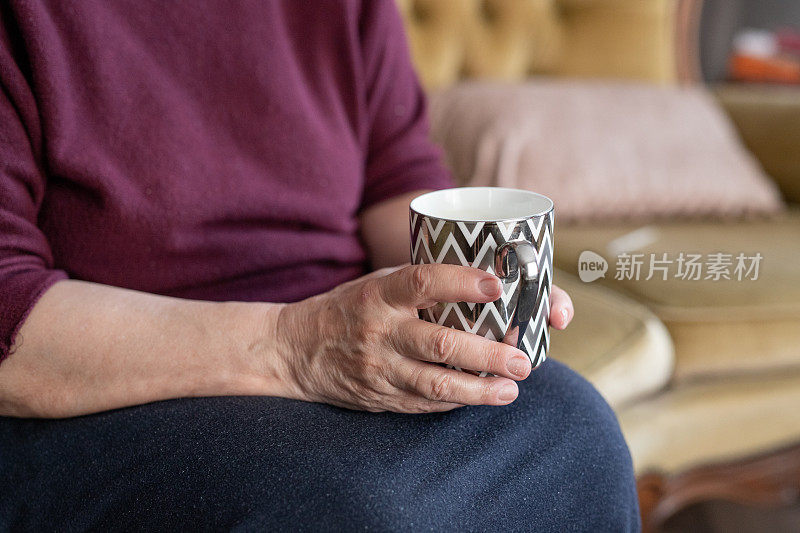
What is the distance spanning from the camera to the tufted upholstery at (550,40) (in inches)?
63.4

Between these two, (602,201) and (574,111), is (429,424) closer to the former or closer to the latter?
(602,201)

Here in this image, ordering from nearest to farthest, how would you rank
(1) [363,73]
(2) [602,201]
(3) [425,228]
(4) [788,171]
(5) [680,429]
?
1. (3) [425,228]
2. (1) [363,73]
3. (5) [680,429]
4. (2) [602,201]
5. (4) [788,171]

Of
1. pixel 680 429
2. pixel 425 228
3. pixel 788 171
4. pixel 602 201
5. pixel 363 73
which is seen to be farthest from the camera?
pixel 788 171

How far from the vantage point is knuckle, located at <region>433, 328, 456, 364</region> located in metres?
0.48

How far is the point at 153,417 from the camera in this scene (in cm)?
55

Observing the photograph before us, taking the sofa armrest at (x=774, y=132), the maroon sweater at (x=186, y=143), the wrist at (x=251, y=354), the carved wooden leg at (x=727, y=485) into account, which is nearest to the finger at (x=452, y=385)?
the wrist at (x=251, y=354)

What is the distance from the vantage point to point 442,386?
0.50m

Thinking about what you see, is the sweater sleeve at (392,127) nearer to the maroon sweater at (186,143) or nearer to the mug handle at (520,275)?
the maroon sweater at (186,143)

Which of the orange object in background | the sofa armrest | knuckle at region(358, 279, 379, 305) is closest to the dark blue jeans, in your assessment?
knuckle at region(358, 279, 379, 305)

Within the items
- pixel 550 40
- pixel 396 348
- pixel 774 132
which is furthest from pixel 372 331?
pixel 550 40

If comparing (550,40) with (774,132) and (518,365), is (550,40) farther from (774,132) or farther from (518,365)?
(518,365)

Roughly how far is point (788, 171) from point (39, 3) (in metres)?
1.40

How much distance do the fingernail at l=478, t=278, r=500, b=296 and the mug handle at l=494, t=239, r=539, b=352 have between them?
0.05 feet

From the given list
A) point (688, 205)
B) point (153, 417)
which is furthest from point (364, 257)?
point (688, 205)
